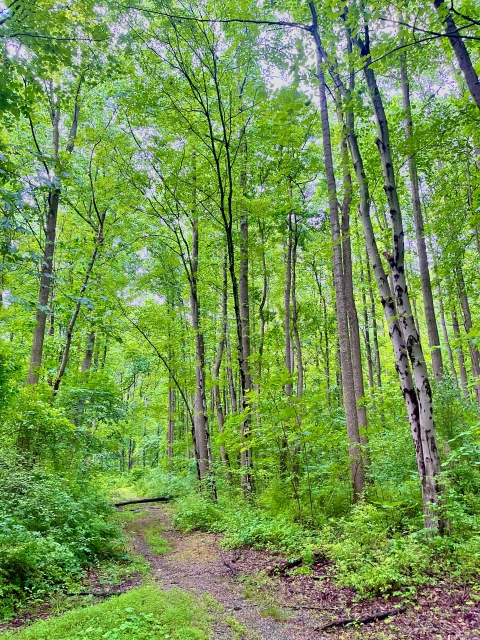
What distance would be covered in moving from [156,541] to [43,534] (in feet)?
10.0

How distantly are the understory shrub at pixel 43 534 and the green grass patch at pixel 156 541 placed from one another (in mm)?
828

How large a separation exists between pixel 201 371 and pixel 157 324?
3637 millimetres

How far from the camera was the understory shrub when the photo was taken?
14.4 ft

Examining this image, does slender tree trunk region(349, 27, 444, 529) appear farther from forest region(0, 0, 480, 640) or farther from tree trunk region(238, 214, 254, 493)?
tree trunk region(238, 214, 254, 493)

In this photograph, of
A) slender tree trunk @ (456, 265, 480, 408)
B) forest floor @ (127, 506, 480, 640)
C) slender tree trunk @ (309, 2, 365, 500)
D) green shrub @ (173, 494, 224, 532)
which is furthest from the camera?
slender tree trunk @ (456, 265, 480, 408)

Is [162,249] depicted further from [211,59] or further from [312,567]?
[312,567]

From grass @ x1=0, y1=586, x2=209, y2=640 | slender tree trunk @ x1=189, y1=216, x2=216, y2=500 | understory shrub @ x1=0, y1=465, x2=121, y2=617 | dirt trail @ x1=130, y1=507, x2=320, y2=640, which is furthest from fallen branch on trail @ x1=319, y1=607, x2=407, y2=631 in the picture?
slender tree trunk @ x1=189, y1=216, x2=216, y2=500

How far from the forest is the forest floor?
3 centimetres

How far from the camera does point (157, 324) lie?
14539 mm

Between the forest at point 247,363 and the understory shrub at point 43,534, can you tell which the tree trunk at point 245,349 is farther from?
the understory shrub at point 43,534

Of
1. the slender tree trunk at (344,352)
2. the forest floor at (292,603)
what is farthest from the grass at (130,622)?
the slender tree trunk at (344,352)

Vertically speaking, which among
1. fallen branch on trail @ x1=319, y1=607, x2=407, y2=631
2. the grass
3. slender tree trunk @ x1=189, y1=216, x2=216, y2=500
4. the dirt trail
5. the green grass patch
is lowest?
the green grass patch

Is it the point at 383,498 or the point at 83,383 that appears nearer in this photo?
the point at 383,498

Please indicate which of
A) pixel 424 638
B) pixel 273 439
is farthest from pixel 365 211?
pixel 424 638
